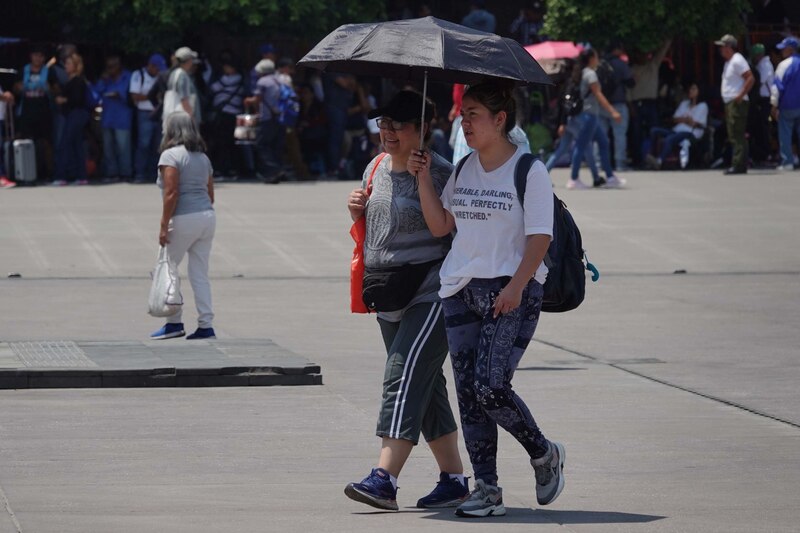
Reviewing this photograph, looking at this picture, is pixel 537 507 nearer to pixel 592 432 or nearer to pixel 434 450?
pixel 434 450

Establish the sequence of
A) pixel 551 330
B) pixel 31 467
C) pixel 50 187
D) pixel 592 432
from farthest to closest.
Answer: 1. pixel 50 187
2. pixel 551 330
3. pixel 592 432
4. pixel 31 467

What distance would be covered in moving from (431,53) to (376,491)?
5.59 feet

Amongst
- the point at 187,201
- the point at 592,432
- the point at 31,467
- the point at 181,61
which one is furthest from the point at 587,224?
the point at 31,467

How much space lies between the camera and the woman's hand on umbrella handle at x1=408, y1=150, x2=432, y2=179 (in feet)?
22.0

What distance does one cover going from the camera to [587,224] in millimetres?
18547

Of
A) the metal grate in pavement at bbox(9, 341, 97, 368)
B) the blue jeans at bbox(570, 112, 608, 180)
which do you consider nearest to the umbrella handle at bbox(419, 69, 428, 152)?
the metal grate in pavement at bbox(9, 341, 97, 368)

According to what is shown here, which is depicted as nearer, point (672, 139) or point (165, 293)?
point (165, 293)

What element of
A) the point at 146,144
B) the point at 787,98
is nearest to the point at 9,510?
the point at 146,144

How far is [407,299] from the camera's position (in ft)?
22.7

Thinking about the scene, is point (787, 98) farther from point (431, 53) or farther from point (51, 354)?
point (431, 53)

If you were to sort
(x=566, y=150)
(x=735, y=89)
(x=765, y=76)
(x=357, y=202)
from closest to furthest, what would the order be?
1. (x=357, y=202)
2. (x=566, y=150)
3. (x=735, y=89)
4. (x=765, y=76)

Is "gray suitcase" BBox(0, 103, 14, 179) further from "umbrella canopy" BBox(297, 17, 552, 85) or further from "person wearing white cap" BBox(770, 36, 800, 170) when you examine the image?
"umbrella canopy" BBox(297, 17, 552, 85)

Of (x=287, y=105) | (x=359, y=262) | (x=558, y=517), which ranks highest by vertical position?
(x=359, y=262)

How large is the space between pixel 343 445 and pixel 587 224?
34.8 feet
